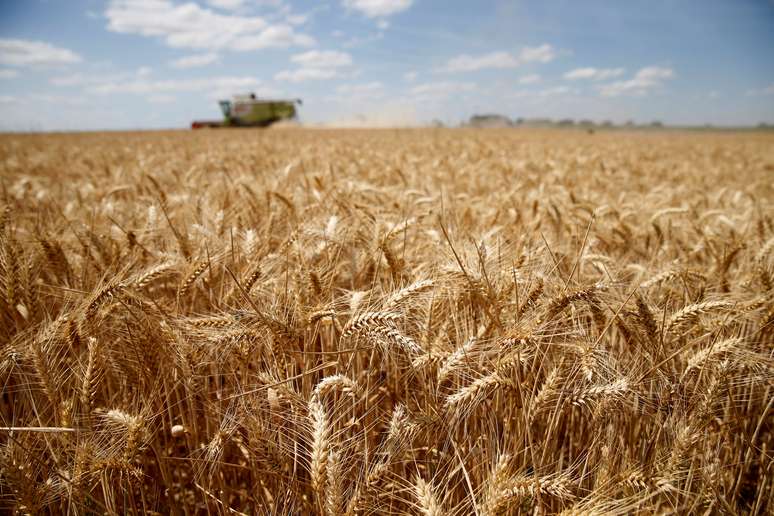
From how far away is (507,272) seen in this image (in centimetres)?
146

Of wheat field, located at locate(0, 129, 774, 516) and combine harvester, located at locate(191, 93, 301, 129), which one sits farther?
combine harvester, located at locate(191, 93, 301, 129)

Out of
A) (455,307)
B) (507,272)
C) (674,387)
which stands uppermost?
(507,272)

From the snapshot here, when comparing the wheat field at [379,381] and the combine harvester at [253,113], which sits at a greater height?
the combine harvester at [253,113]

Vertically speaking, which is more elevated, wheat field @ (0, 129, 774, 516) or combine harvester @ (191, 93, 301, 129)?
combine harvester @ (191, 93, 301, 129)

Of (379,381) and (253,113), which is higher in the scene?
(253,113)

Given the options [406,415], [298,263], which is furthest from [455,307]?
[298,263]

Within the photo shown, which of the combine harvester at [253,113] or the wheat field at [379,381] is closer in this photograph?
the wheat field at [379,381]

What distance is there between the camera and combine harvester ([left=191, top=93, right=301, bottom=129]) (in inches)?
1538

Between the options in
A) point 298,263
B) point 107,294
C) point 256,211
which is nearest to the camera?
point 107,294

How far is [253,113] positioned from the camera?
3991 centimetres

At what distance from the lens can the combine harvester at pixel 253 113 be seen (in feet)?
128

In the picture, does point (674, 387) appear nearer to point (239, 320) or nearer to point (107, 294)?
point (239, 320)

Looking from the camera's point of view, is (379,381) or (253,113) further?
(253,113)

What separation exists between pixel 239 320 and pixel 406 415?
0.59 metres
